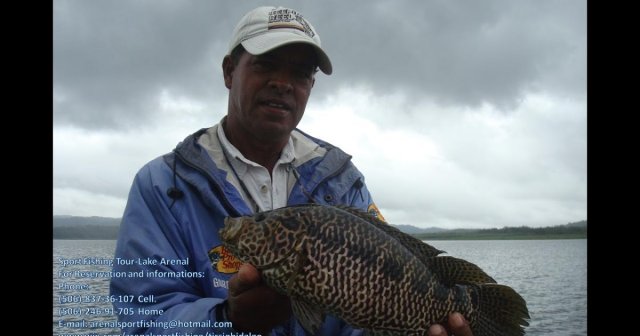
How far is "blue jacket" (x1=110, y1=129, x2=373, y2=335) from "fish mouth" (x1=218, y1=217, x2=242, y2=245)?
1.16 feet

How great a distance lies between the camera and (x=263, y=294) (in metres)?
2.31

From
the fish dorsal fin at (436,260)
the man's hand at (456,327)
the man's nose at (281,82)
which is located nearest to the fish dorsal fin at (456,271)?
the fish dorsal fin at (436,260)

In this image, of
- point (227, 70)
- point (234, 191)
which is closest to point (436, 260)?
point (234, 191)

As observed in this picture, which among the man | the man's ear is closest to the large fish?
the man

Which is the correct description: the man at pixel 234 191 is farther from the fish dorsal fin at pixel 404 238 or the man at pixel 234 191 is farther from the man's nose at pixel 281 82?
the fish dorsal fin at pixel 404 238

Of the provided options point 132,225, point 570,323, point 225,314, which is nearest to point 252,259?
point 225,314

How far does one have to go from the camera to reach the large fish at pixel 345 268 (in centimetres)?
222

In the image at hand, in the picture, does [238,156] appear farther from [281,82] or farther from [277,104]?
[281,82]

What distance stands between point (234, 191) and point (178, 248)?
435 mm

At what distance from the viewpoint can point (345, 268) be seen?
222 cm
